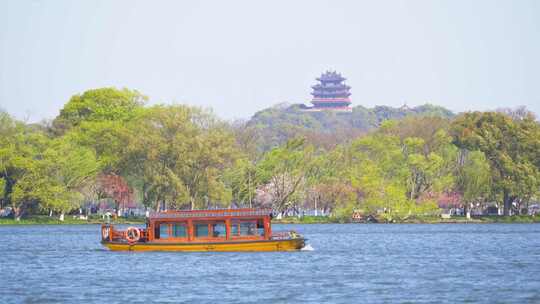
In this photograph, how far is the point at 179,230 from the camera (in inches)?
2431

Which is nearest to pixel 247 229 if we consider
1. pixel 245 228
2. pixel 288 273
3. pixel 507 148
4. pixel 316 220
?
pixel 245 228

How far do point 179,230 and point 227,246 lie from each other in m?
2.94

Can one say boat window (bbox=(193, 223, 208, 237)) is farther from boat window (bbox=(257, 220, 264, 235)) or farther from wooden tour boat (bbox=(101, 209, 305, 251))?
boat window (bbox=(257, 220, 264, 235))

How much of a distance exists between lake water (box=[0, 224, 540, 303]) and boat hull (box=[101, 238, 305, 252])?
1.26 ft

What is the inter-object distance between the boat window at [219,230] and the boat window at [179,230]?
1.63m

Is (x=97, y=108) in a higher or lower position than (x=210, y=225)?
higher

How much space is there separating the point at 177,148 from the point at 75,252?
35.1m

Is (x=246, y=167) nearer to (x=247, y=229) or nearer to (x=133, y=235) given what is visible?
(x=133, y=235)

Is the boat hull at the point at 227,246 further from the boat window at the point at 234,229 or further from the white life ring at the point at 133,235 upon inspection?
the boat window at the point at 234,229

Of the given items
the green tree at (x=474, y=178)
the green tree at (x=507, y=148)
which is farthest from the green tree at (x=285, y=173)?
the green tree at (x=507, y=148)

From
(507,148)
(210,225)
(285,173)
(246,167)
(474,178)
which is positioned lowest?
(210,225)

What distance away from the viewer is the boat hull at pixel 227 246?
6012cm

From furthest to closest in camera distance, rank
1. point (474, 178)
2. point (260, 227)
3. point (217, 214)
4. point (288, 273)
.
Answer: point (474, 178), point (260, 227), point (217, 214), point (288, 273)

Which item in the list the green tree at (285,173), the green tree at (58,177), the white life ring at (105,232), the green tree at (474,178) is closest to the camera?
the white life ring at (105,232)
